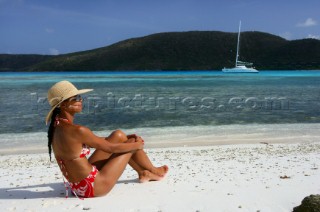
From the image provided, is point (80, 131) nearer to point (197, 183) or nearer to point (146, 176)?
point (146, 176)

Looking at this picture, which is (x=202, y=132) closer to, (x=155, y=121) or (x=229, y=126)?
(x=229, y=126)

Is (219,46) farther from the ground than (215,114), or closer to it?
farther from the ground

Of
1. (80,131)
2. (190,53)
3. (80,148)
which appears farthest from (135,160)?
(190,53)

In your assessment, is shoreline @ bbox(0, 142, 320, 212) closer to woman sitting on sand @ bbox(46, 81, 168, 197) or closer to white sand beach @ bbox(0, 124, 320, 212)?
white sand beach @ bbox(0, 124, 320, 212)

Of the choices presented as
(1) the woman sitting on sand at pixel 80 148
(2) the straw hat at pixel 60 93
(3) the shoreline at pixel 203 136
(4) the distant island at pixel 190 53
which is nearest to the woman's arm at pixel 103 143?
(1) the woman sitting on sand at pixel 80 148

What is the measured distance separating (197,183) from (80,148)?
1666 millimetres

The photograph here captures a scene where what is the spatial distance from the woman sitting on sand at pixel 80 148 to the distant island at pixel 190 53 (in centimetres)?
10920

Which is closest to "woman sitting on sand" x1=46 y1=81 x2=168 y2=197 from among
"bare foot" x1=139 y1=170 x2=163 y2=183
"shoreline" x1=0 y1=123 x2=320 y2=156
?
"bare foot" x1=139 y1=170 x2=163 y2=183

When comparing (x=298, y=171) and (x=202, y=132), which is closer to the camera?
(x=298, y=171)

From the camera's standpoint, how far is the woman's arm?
3975mm

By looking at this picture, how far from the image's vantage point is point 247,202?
407cm

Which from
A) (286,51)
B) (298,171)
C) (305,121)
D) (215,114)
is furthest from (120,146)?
(286,51)

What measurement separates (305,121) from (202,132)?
4455 millimetres

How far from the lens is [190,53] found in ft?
408
